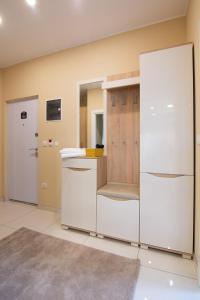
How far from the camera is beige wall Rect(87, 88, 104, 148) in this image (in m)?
2.49

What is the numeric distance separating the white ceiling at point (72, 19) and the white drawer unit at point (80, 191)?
1.78m

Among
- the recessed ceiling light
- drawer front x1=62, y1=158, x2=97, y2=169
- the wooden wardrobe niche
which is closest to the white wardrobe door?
the wooden wardrobe niche

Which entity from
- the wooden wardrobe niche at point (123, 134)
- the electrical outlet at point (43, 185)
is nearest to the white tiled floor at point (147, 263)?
the electrical outlet at point (43, 185)

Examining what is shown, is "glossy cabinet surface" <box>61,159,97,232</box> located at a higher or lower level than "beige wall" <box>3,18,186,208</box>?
lower

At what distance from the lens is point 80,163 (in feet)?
6.97

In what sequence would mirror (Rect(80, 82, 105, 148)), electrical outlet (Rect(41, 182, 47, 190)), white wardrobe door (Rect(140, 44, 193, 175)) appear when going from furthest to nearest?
electrical outlet (Rect(41, 182, 47, 190)), mirror (Rect(80, 82, 105, 148)), white wardrobe door (Rect(140, 44, 193, 175))

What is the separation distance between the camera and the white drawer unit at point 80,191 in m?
2.06

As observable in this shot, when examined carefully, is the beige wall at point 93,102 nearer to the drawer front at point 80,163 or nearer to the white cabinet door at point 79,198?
the drawer front at point 80,163

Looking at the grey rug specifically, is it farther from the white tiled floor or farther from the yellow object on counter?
the yellow object on counter

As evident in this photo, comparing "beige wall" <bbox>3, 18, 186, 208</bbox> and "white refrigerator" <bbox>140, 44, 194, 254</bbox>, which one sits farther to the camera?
"beige wall" <bbox>3, 18, 186, 208</bbox>

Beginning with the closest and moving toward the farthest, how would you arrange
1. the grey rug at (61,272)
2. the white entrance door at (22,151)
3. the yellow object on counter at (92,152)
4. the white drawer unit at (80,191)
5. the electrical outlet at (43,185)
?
the grey rug at (61,272) → the white drawer unit at (80,191) → the yellow object on counter at (92,152) → the electrical outlet at (43,185) → the white entrance door at (22,151)

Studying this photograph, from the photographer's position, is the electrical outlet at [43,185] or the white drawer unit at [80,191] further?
the electrical outlet at [43,185]

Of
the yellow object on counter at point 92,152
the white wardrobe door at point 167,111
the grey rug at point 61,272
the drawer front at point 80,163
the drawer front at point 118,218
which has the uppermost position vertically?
the white wardrobe door at point 167,111

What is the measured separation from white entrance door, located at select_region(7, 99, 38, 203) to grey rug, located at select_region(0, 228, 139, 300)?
144 centimetres
